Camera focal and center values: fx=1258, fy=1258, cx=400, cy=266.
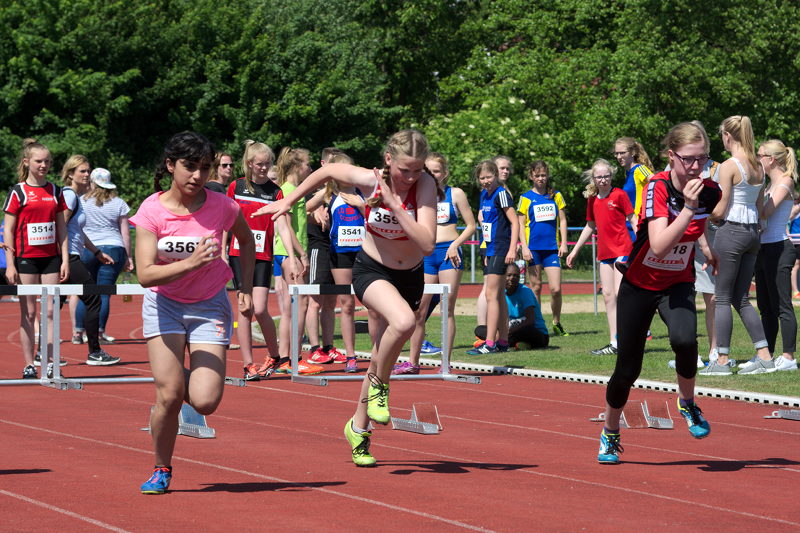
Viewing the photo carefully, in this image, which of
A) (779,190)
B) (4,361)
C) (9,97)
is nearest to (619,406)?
(779,190)

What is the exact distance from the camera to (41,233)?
11.7 m

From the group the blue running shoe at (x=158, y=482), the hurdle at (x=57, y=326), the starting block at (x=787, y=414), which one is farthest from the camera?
the hurdle at (x=57, y=326)

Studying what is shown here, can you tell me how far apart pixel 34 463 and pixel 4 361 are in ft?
23.8

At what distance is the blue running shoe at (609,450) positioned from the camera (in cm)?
718

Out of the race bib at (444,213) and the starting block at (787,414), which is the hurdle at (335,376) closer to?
the race bib at (444,213)

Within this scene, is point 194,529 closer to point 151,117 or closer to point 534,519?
point 534,519

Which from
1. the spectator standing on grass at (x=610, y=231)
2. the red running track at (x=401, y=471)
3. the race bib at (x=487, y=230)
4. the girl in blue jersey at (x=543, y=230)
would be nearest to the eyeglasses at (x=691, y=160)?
the red running track at (x=401, y=471)

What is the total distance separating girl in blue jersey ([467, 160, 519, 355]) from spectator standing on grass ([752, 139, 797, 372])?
9.60ft

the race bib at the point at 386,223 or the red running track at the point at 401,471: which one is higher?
the race bib at the point at 386,223

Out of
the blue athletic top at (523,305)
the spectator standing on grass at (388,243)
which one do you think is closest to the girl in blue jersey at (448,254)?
the blue athletic top at (523,305)

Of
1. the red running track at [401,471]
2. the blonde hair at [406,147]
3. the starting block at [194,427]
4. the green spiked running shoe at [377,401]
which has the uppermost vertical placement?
the blonde hair at [406,147]

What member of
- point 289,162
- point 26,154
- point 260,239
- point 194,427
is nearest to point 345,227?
point 289,162

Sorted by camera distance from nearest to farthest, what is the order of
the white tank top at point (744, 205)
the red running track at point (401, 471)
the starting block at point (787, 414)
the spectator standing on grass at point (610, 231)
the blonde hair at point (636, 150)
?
the red running track at point (401, 471), the starting block at point (787, 414), the white tank top at point (744, 205), the blonde hair at point (636, 150), the spectator standing on grass at point (610, 231)

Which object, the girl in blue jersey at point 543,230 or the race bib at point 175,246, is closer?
the race bib at point 175,246
